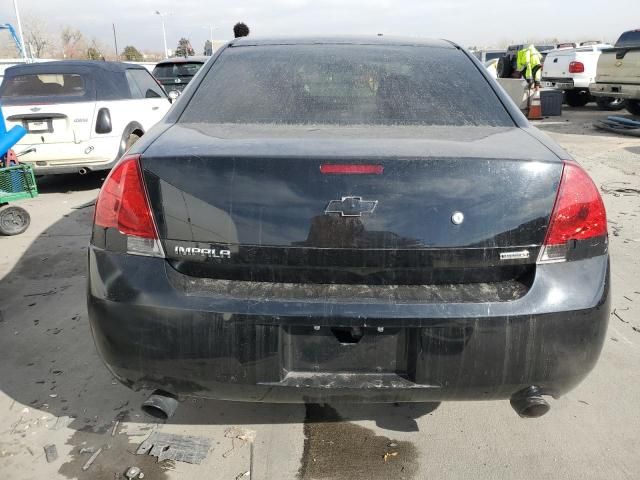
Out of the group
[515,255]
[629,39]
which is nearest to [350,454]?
[515,255]

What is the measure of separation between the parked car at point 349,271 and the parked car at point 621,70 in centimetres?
1132

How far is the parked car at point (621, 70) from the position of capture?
1142 centimetres

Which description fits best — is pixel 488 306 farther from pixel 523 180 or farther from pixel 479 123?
pixel 479 123

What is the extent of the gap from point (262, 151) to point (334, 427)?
1.37 meters

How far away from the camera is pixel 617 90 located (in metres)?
11.9

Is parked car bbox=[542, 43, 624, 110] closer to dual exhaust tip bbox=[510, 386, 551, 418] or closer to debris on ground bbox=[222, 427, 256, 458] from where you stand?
dual exhaust tip bbox=[510, 386, 551, 418]

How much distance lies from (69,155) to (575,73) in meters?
13.5

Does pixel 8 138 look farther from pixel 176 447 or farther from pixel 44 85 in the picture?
pixel 176 447

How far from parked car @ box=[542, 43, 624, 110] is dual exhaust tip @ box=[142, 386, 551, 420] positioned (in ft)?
48.1

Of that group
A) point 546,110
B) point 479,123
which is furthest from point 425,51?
point 546,110

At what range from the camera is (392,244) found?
190 cm

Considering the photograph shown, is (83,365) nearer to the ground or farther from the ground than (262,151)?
nearer to the ground

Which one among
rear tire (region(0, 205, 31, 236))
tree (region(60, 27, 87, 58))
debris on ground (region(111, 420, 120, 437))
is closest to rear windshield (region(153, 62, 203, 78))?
rear tire (region(0, 205, 31, 236))

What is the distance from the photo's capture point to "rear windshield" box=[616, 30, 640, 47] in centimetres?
1197
